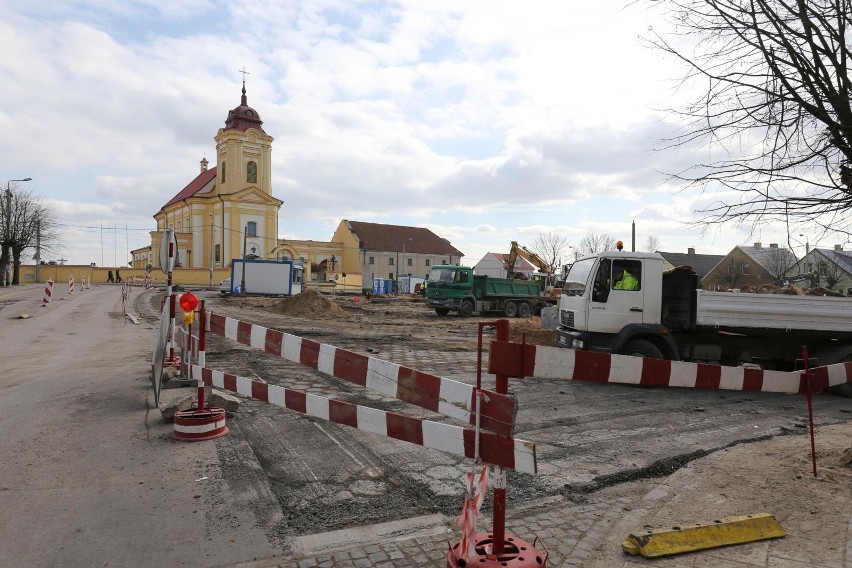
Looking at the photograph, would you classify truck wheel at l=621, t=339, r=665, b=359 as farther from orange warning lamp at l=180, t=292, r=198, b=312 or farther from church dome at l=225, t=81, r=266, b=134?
church dome at l=225, t=81, r=266, b=134

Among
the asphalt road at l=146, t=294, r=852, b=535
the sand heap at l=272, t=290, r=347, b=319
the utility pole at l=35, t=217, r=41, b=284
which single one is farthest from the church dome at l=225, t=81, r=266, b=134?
the asphalt road at l=146, t=294, r=852, b=535

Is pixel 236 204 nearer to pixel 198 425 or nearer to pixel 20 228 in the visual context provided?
pixel 20 228

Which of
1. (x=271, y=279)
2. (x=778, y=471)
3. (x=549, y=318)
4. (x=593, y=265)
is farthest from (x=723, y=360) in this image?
(x=271, y=279)

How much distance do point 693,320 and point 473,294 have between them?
1808 cm

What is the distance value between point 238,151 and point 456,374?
6017 cm

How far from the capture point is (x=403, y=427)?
3879 millimetres

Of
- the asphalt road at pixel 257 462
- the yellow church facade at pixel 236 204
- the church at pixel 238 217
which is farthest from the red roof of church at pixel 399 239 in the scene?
the asphalt road at pixel 257 462

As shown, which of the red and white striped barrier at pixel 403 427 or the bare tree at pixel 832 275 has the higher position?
the bare tree at pixel 832 275

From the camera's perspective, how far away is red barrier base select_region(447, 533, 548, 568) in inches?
111

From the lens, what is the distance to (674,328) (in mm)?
10016

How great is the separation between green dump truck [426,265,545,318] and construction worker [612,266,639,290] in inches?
680

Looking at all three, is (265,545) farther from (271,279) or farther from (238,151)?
(238,151)

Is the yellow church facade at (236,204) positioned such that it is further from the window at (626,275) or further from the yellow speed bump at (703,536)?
the yellow speed bump at (703,536)

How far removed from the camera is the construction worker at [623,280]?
9945 mm
